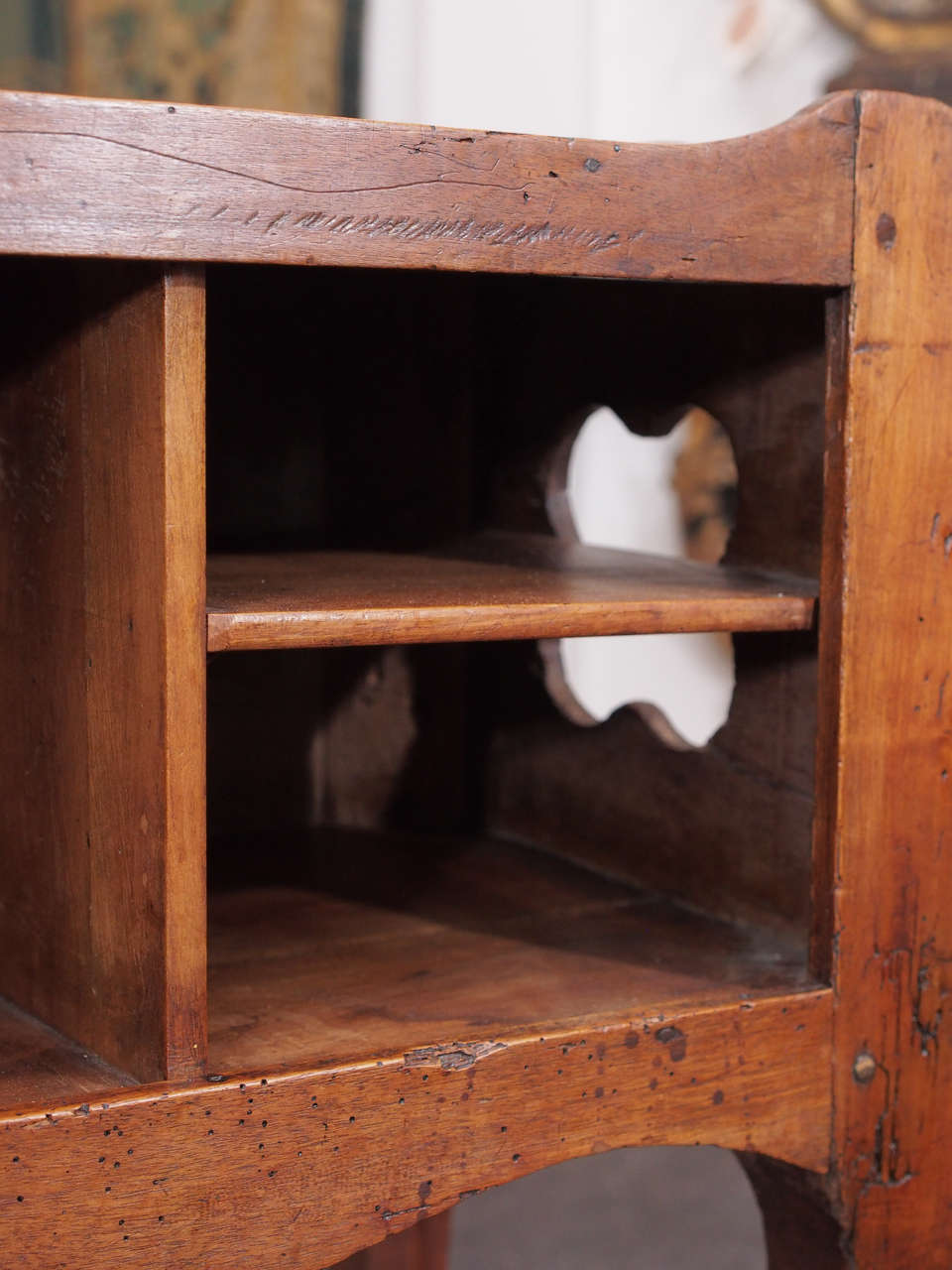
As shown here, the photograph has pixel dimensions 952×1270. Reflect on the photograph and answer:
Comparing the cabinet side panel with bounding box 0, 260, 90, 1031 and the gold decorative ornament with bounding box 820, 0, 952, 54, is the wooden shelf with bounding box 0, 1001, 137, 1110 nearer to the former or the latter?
the cabinet side panel with bounding box 0, 260, 90, 1031

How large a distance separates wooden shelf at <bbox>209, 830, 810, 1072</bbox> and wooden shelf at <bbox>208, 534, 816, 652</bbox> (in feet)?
0.80

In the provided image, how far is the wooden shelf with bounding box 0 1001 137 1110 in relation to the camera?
93 centimetres

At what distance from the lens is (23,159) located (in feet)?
2.68

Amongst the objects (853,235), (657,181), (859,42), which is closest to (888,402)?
(853,235)

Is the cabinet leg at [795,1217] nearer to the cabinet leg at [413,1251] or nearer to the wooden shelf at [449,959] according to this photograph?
the wooden shelf at [449,959]

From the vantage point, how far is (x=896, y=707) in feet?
3.61

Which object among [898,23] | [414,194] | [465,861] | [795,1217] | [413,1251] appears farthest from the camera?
[898,23]

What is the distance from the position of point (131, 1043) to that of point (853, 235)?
0.65m

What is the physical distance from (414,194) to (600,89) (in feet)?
4.17

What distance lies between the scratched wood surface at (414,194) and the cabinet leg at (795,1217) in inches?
23.7

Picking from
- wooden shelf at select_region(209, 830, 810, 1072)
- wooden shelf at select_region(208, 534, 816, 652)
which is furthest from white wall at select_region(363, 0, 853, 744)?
wooden shelf at select_region(208, 534, 816, 652)

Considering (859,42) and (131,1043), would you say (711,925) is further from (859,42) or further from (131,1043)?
(859,42)

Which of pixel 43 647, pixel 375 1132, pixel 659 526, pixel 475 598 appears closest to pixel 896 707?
pixel 475 598

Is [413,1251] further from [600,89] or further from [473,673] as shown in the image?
[600,89]
